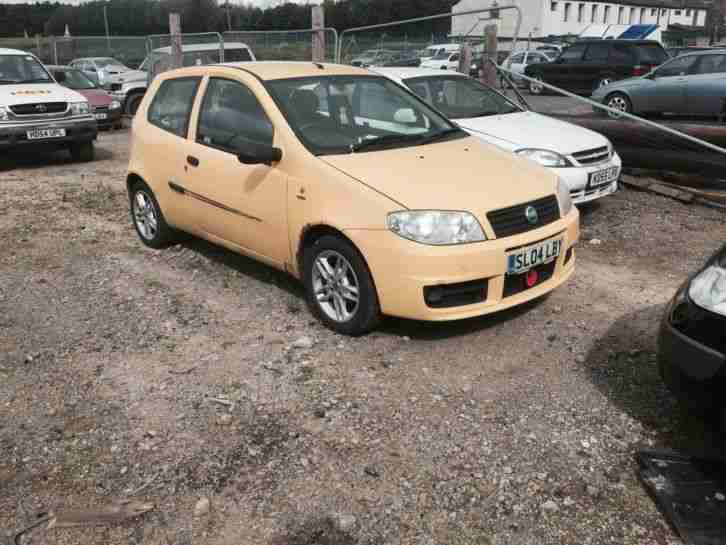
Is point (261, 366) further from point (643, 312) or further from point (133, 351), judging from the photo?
point (643, 312)

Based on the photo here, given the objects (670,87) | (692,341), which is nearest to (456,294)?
(692,341)

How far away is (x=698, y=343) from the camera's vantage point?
2705 mm

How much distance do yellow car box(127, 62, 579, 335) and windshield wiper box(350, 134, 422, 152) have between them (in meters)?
0.01

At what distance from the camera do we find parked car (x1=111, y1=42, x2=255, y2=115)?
14.4 meters

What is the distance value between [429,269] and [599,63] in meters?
18.7

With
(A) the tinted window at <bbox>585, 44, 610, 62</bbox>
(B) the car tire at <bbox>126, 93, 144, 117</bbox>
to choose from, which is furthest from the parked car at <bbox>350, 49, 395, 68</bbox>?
(B) the car tire at <bbox>126, 93, 144, 117</bbox>

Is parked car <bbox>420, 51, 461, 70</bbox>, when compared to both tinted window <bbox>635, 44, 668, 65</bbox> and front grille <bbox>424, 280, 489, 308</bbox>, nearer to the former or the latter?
tinted window <bbox>635, 44, 668, 65</bbox>

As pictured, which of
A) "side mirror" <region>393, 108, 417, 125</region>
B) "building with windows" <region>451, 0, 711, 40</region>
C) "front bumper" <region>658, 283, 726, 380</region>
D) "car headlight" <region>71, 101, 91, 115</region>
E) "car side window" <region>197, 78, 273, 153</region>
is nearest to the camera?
"front bumper" <region>658, 283, 726, 380</region>

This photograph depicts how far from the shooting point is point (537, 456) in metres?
3.13

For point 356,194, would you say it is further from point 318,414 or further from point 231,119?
point 231,119

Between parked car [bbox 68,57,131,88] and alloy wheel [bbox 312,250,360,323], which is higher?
parked car [bbox 68,57,131,88]

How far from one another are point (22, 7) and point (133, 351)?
68.3m

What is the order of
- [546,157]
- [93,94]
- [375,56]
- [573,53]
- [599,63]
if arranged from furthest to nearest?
1. [375,56]
2. [573,53]
3. [599,63]
4. [93,94]
5. [546,157]

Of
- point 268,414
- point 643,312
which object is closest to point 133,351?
point 268,414
